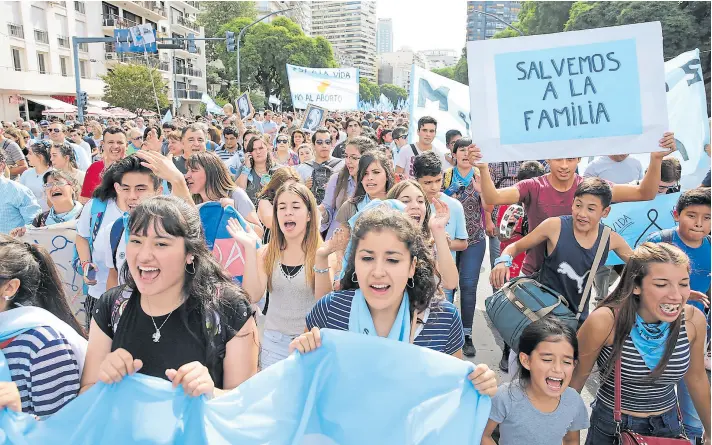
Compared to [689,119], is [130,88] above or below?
above

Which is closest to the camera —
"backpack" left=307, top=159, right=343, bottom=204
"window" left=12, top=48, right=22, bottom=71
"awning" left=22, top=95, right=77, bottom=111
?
"backpack" left=307, top=159, right=343, bottom=204

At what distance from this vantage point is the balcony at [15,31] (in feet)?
109

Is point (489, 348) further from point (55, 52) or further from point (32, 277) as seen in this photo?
point (55, 52)

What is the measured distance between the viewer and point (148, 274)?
6.72ft

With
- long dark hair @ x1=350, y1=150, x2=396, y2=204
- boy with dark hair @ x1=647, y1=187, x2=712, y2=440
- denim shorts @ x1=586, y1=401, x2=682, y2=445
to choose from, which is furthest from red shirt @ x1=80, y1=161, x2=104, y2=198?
boy with dark hair @ x1=647, y1=187, x2=712, y2=440

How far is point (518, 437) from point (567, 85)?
226cm

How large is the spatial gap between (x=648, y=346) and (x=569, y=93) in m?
1.79

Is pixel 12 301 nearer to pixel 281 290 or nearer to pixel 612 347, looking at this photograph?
pixel 281 290

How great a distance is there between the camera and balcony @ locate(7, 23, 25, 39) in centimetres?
3312

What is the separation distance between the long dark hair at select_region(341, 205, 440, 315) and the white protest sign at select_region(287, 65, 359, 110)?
12584mm

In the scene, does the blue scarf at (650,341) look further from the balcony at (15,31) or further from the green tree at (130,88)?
the balcony at (15,31)

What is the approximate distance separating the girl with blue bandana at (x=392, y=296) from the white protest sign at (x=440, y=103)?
5147 millimetres

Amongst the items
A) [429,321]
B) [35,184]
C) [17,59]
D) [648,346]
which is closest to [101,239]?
[429,321]

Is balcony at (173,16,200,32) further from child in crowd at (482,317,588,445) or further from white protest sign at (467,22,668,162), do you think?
child in crowd at (482,317,588,445)
